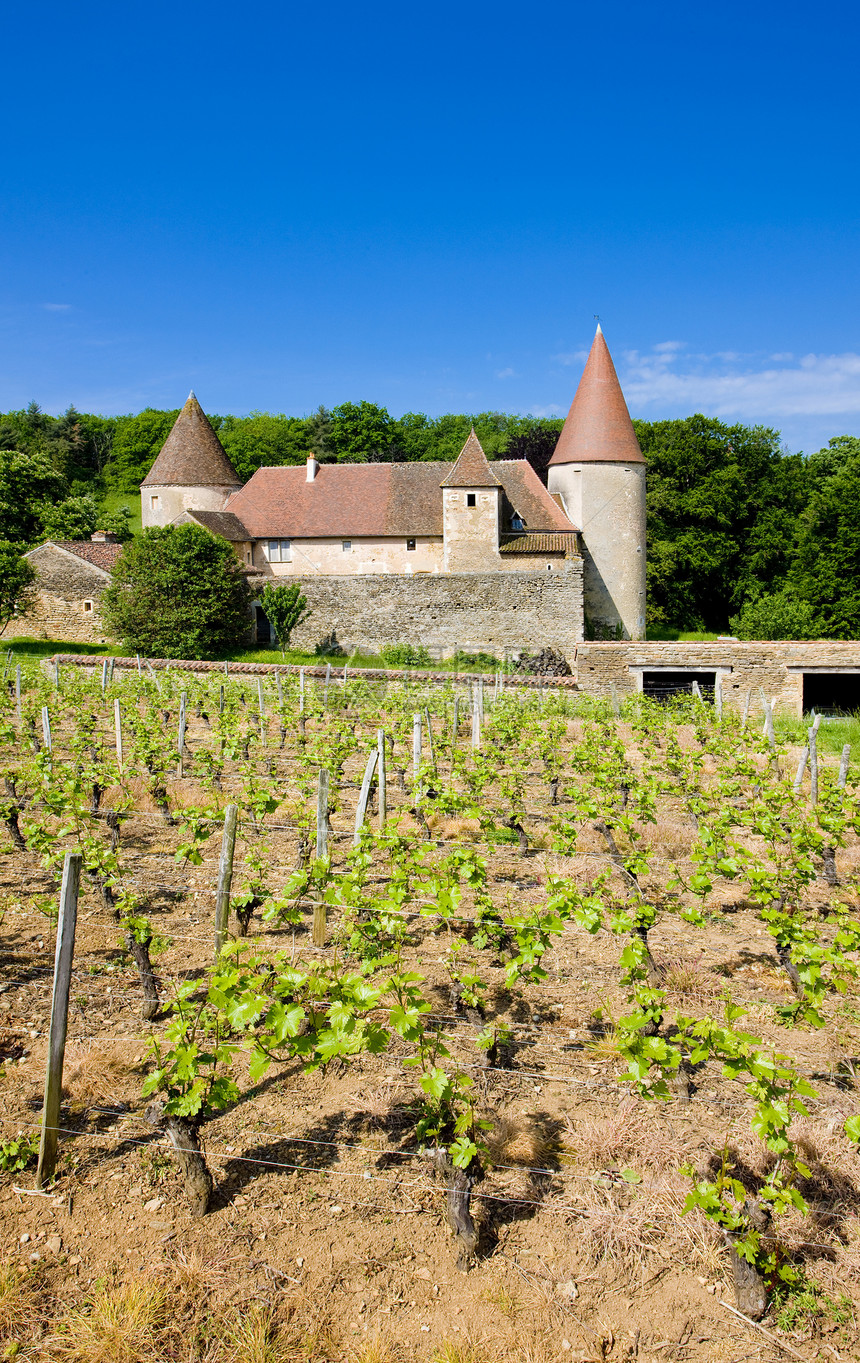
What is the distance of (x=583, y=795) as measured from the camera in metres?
8.06

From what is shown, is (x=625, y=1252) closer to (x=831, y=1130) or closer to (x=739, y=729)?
(x=831, y=1130)

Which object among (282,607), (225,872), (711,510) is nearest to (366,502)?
(282,607)

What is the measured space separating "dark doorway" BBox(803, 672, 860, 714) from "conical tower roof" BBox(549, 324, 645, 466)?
9.75 metres

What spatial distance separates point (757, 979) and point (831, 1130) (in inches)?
69.5

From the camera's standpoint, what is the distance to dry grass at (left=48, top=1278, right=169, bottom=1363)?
3.15 m

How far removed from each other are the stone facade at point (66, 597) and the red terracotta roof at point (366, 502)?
5.83 m

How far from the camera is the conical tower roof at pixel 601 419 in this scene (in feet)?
93.5

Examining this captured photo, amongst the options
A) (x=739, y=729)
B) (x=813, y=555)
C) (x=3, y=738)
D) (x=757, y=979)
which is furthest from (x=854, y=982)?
(x=813, y=555)

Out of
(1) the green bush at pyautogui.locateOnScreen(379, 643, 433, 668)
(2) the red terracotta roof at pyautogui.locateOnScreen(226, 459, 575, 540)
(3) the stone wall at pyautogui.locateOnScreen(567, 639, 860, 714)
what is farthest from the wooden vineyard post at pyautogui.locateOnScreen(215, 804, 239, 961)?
(2) the red terracotta roof at pyautogui.locateOnScreen(226, 459, 575, 540)

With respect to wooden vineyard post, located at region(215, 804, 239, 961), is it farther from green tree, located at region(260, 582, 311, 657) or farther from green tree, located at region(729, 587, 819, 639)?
green tree, located at region(729, 587, 819, 639)

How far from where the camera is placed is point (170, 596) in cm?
2445

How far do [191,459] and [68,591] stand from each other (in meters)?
6.89

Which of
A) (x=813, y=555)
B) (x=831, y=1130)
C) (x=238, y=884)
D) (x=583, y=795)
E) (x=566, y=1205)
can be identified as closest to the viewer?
(x=566, y=1205)

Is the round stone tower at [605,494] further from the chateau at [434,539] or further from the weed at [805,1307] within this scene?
the weed at [805,1307]
